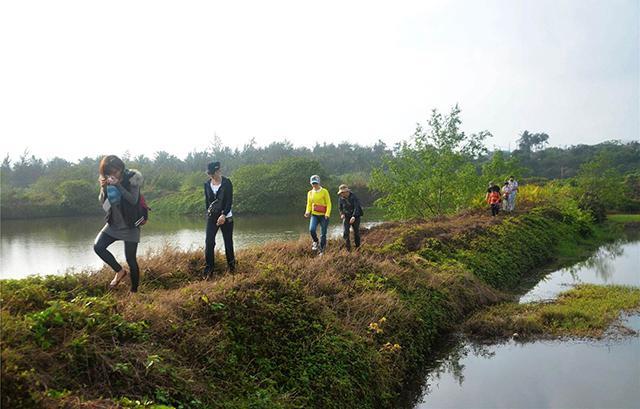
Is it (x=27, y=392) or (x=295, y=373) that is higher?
(x=27, y=392)

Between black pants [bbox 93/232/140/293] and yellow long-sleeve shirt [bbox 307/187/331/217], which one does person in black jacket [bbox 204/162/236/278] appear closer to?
black pants [bbox 93/232/140/293]

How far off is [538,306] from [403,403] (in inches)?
216

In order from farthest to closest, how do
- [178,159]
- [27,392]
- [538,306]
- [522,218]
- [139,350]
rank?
[178,159]
[522,218]
[538,306]
[139,350]
[27,392]

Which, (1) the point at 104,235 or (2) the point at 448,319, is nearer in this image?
(1) the point at 104,235

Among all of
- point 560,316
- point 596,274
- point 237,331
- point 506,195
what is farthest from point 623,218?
point 237,331

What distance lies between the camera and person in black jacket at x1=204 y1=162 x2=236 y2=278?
7.32 m

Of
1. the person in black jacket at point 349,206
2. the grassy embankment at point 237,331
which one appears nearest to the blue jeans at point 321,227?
the grassy embankment at point 237,331

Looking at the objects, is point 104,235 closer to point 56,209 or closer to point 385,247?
point 385,247

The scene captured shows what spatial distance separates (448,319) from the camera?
405 inches

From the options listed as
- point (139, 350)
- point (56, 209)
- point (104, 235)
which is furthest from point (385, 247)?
point (56, 209)

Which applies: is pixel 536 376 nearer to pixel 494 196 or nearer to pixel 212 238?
pixel 212 238

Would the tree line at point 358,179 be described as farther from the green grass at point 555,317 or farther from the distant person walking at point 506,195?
the green grass at point 555,317

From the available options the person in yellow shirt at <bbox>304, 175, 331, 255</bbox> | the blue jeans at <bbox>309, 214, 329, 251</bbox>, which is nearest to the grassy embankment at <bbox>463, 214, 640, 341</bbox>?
the blue jeans at <bbox>309, 214, 329, 251</bbox>

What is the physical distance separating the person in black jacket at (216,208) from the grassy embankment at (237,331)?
0.47m
